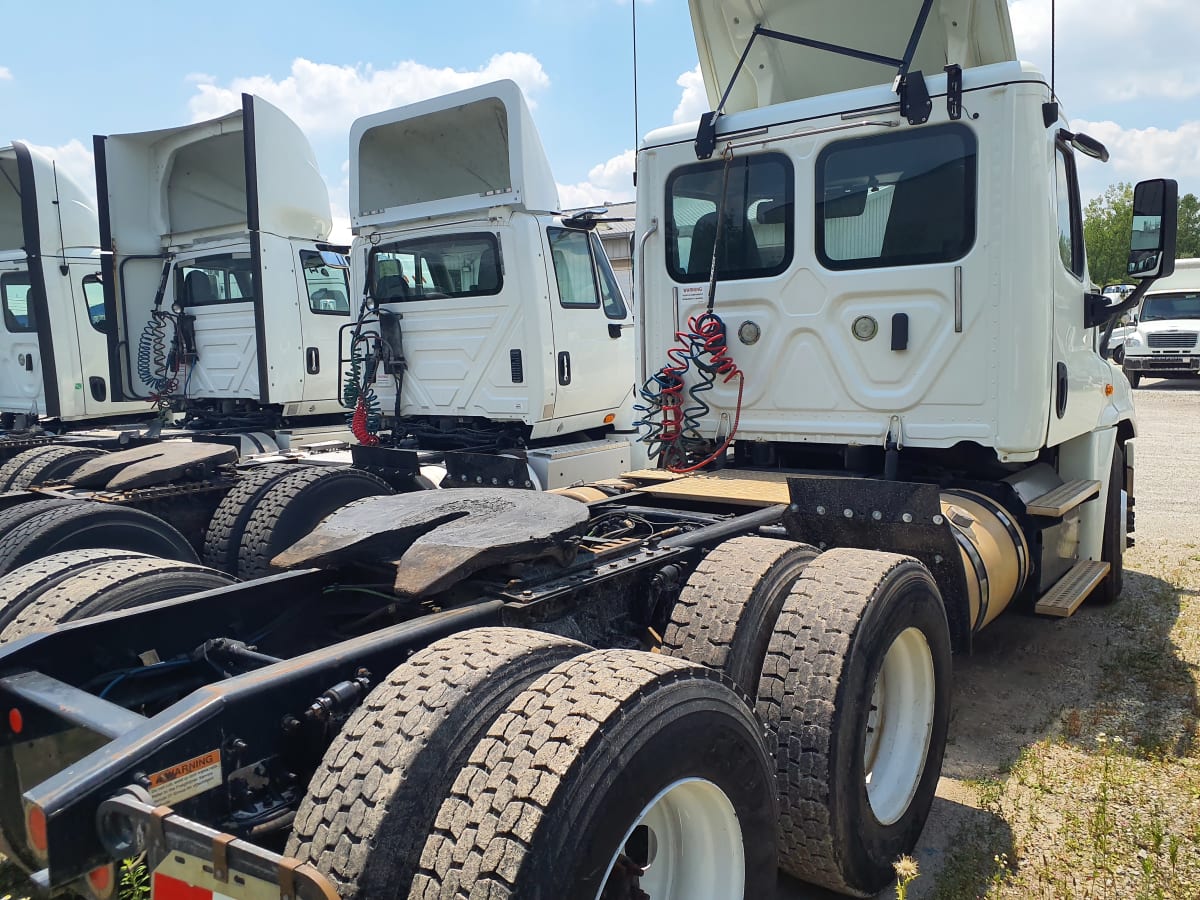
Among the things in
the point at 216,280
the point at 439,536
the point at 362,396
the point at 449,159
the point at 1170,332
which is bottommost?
the point at 439,536

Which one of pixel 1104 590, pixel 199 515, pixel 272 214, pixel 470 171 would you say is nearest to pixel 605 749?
pixel 199 515

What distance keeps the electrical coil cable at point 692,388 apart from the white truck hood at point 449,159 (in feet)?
7.40

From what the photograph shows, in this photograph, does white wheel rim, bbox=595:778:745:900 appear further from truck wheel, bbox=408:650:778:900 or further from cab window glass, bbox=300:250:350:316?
cab window glass, bbox=300:250:350:316

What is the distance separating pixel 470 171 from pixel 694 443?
12.8 ft

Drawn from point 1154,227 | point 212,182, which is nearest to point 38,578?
point 1154,227

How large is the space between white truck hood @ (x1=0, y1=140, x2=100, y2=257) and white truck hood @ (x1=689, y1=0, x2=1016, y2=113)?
23.6 ft

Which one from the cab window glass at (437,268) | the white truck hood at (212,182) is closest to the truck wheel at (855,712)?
the cab window glass at (437,268)

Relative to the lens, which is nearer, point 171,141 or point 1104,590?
point 1104,590

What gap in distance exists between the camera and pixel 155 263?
30.0ft

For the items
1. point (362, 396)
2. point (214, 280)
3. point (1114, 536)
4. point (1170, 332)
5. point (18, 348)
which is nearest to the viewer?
point (1114, 536)

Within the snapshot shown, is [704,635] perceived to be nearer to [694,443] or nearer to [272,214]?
[694,443]

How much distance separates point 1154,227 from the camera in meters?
4.84

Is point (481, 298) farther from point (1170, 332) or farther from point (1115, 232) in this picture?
point (1115, 232)

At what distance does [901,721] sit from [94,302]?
33.4 feet
